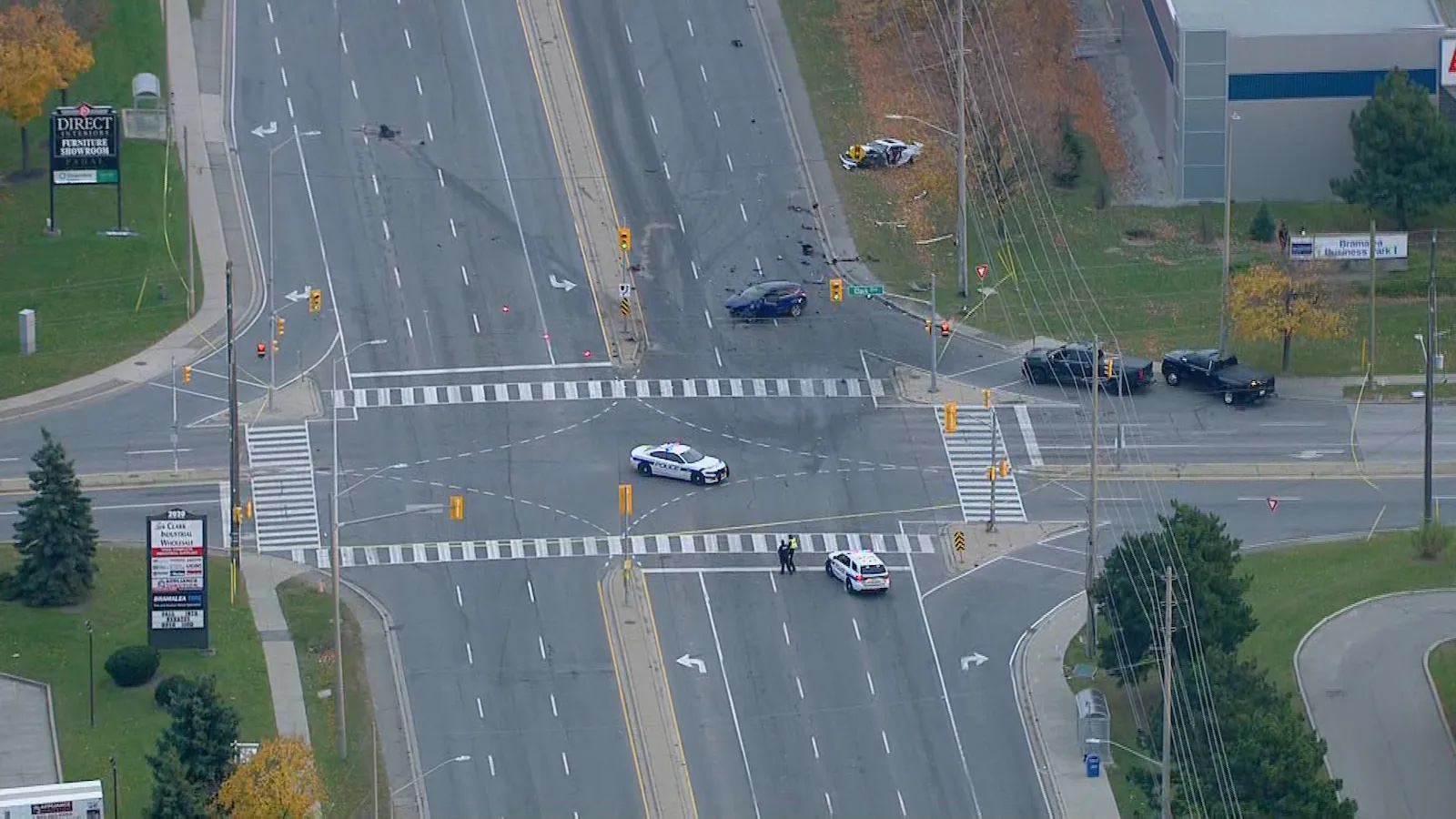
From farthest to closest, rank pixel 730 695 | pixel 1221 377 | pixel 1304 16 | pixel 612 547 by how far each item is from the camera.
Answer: pixel 1304 16
pixel 1221 377
pixel 612 547
pixel 730 695

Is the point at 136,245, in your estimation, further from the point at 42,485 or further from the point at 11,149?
the point at 42,485

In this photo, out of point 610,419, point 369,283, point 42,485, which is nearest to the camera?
point 42,485

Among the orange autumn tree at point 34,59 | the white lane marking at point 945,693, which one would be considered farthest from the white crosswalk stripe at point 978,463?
the orange autumn tree at point 34,59

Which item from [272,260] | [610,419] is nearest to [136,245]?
[272,260]

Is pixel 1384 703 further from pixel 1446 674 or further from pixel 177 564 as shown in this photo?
pixel 177 564

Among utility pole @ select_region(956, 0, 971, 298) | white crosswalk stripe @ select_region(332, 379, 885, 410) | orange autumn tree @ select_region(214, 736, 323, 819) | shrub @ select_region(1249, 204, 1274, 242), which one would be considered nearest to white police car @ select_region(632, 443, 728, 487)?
white crosswalk stripe @ select_region(332, 379, 885, 410)

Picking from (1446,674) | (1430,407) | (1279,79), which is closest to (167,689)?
(1446,674)

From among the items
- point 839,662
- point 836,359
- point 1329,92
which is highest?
point 1329,92
